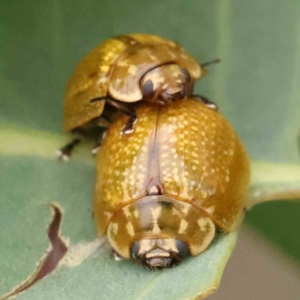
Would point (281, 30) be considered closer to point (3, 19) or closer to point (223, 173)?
point (223, 173)

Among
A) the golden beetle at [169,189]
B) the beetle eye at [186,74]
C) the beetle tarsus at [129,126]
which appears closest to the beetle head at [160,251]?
the golden beetle at [169,189]

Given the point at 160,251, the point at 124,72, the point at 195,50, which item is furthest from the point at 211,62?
the point at 160,251

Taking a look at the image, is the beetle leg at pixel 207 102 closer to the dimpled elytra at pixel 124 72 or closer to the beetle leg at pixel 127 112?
the dimpled elytra at pixel 124 72

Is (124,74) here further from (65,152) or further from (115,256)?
(115,256)

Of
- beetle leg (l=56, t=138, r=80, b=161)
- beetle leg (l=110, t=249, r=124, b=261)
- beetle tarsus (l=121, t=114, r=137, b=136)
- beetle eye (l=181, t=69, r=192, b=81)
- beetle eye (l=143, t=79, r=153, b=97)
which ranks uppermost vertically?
beetle eye (l=181, t=69, r=192, b=81)

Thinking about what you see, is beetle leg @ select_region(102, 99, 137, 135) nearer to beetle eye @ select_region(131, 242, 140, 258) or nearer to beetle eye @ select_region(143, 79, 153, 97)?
beetle eye @ select_region(143, 79, 153, 97)

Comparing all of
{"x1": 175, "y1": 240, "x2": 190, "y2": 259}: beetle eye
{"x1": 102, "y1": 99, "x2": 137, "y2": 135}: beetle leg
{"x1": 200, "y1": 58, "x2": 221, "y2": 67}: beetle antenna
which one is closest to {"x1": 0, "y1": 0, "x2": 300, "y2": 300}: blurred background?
{"x1": 200, "y1": 58, "x2": 221, "y2": 67}: beetle antenna

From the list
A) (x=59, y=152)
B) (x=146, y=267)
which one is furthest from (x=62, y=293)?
(x=59, y=152)

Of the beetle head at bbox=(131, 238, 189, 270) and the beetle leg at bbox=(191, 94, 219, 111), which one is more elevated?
the beetle leg at bbox=(191, 94, 219, 111)
